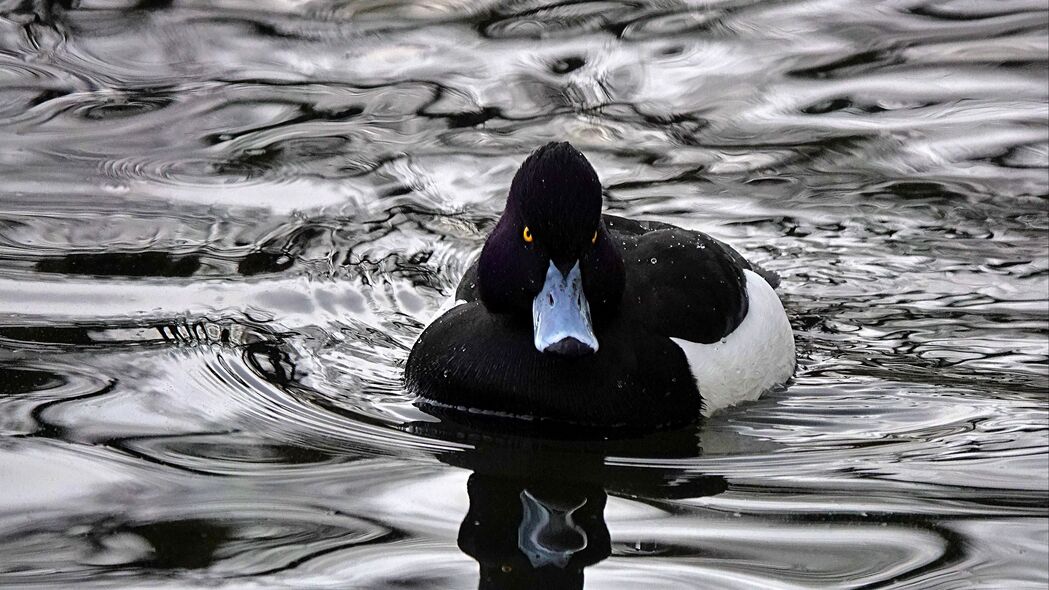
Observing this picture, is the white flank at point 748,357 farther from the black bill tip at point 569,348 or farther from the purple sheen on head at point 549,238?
the black bill tip at point 569,348

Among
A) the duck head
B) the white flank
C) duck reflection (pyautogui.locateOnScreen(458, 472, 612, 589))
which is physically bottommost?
duck reflection (pyautogui.locateOnScreen(458, 472, 612, 589))

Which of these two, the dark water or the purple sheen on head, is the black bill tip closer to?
the purple sheen on head

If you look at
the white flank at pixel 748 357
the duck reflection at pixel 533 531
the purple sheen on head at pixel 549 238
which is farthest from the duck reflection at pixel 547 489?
the purple sheen on head at pixel 549 238

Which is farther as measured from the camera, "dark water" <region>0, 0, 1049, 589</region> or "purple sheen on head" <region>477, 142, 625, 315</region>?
"purple sheen on head" <region>477, 142, 625, 315</region>

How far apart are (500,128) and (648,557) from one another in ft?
16.3

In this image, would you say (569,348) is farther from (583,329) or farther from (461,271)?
(461,271)

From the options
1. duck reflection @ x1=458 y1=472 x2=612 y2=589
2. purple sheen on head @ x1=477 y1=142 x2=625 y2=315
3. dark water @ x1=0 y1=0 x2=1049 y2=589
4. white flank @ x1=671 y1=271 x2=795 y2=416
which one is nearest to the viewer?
duck reflection @ x1=458 y1=472 x2=612 y2=589

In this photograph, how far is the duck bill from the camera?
19.3ft

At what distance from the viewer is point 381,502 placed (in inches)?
212

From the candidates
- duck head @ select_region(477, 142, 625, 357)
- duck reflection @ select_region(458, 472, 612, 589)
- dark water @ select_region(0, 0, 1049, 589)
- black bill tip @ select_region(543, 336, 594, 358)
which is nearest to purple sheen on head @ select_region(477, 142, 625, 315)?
duck head @ select_region(477, 142, 625, 357)

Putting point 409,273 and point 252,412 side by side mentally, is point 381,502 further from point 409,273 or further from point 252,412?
point 409,273

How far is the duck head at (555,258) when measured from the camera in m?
5.83

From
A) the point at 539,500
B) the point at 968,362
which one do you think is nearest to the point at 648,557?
the point at 539,500

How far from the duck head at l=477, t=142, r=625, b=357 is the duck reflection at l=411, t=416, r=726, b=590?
40 centimetres
